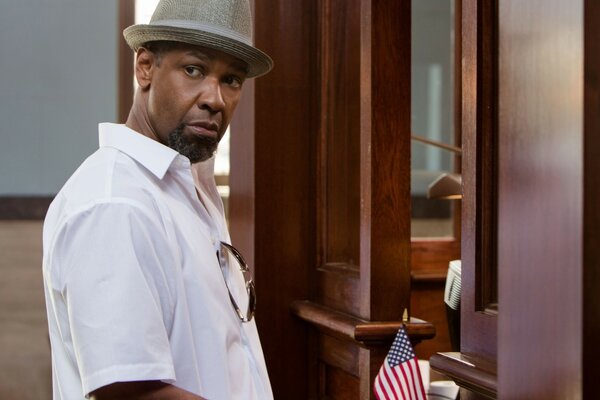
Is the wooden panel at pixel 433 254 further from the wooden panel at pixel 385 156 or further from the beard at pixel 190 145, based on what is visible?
the beard at pixel 190 145

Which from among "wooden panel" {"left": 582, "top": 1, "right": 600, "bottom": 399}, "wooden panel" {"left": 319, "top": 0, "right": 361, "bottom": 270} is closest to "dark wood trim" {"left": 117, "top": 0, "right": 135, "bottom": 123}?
"wooden panel" {"left": 319, "top": 0, "right": 361, "bottom": 270}

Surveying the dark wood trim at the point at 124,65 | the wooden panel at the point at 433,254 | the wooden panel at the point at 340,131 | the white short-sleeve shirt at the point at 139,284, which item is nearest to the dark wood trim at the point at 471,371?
the white short-sleeve shirt at the point at 139,284

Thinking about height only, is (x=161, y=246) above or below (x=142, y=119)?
below

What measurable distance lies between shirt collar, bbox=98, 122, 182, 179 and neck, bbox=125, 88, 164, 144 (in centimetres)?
11

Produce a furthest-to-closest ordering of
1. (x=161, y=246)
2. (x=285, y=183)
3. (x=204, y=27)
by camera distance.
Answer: (x=285, y=183)
(x=204, y=27)
(x=161, y=246)

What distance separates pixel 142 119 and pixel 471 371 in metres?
0.79

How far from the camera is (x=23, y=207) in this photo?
15.3 ft

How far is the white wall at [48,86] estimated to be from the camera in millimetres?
4645

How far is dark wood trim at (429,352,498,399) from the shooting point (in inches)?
65.2

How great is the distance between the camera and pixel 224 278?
5.82 ft

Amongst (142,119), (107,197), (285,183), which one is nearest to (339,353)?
(285,183)

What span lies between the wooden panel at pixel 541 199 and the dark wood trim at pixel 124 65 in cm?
348

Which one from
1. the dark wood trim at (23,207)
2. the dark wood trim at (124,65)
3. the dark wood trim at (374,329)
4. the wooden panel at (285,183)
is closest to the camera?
the dark wood trim at (374,329)

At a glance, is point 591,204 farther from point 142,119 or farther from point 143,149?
point 142,119
